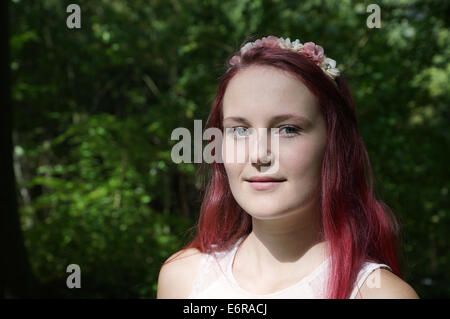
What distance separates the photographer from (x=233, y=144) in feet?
4.80

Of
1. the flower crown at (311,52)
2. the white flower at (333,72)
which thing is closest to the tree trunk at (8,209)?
the flower crown at (311,52)

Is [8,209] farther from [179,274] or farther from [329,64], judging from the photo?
[329,64]

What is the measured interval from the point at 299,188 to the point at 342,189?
16 cm

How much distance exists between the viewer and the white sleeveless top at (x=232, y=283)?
1.39 m

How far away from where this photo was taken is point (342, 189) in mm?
1459

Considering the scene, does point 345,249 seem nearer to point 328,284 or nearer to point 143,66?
point 328,284

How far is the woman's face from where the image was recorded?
4.48 feet

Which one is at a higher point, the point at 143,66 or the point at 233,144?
the point at 143,66

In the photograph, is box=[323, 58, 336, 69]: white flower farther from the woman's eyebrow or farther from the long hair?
the woman's eyebrow

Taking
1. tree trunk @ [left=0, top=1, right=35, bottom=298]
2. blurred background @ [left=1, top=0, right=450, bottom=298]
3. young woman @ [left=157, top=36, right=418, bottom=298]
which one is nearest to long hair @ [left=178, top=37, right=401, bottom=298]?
young woman @ [left=157, top=36, right=418, bottom=298]

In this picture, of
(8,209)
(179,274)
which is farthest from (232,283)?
(8,209)

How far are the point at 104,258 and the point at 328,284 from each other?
132 inches
